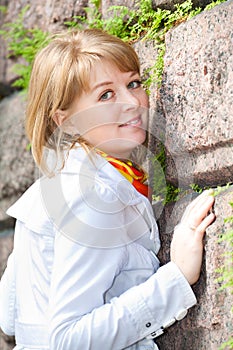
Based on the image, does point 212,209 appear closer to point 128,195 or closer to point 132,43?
point 128,195

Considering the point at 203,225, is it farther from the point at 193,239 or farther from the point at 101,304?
the point at 101,304

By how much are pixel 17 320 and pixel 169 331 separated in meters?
0.41

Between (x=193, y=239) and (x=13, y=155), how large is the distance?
53.3 inches

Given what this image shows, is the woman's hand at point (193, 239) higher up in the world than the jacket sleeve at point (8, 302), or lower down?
higher up

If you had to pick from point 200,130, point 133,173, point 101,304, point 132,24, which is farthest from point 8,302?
point 132,24

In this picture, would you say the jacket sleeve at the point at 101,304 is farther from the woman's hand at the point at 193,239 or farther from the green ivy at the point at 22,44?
the green ivy at the point at 22,44

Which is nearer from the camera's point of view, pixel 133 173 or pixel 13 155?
pixel 133 173

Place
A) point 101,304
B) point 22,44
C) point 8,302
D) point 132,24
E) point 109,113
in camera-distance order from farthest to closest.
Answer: point 22,44 → point 132,24 → point 8,302 → point 109,113 → point 101,304

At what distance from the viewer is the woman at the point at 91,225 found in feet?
6.12

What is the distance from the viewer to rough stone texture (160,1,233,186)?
1855 millimetres

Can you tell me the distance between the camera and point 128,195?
1978mm

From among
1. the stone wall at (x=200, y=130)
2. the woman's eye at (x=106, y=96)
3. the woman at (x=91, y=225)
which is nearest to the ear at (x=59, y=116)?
the woman at (x=91, y=225)

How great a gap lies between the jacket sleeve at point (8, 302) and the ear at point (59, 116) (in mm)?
421

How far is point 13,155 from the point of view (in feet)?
10.1
